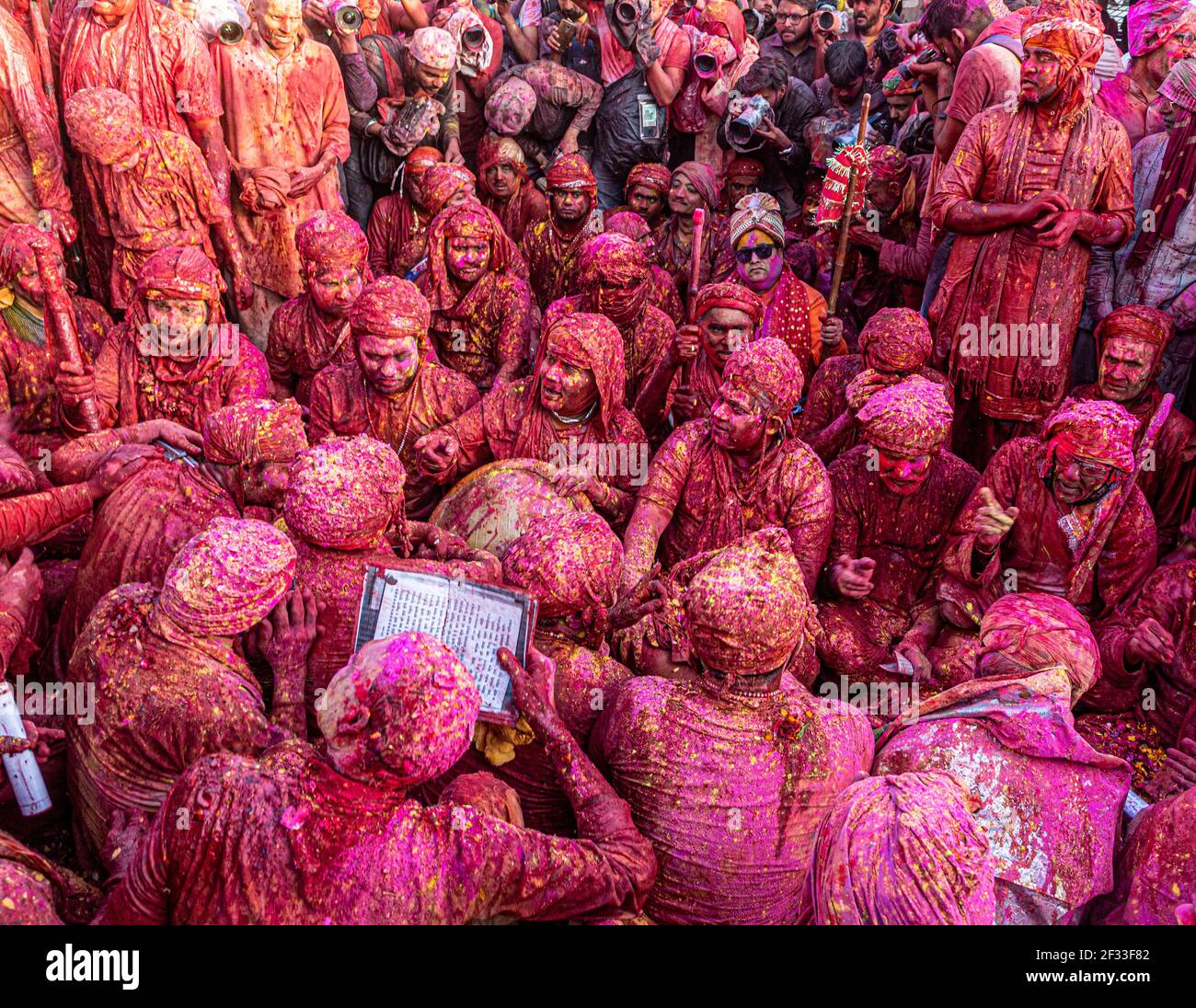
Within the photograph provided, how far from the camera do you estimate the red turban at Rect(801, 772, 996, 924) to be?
2.23 meters

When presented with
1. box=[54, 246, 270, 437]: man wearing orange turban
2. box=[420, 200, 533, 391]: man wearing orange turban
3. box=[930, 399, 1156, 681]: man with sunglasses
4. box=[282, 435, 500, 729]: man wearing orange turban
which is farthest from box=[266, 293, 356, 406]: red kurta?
box=[930, 399, 1156, 681]: man with sunglasses

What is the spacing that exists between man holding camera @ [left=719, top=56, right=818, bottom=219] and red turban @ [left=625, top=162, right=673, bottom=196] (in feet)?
3.04

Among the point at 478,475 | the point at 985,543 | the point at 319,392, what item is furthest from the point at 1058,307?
the point at 319,392

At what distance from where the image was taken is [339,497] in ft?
12.2

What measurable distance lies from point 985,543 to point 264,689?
3.29 meters

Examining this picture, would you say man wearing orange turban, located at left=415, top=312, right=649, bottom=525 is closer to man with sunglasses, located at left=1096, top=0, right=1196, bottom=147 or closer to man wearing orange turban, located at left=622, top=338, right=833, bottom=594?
man wearing orange turban, located at left=622, top=338, right=833, bottom=594

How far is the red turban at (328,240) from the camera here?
20.5 feet

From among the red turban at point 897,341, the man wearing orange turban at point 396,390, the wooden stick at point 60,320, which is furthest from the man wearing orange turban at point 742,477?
the wooden stick at point 60,320

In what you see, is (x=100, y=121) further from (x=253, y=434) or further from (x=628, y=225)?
(x=628, y=225)

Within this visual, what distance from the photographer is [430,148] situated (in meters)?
7.96

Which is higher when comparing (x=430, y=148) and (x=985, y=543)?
(x=430, y=148)

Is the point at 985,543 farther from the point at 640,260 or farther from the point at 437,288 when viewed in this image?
the point at 437,288

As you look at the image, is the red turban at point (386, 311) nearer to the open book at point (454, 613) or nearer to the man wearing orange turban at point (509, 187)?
the open book at point (454, 613)

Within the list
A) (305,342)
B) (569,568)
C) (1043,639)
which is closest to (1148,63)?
(1043,639)
